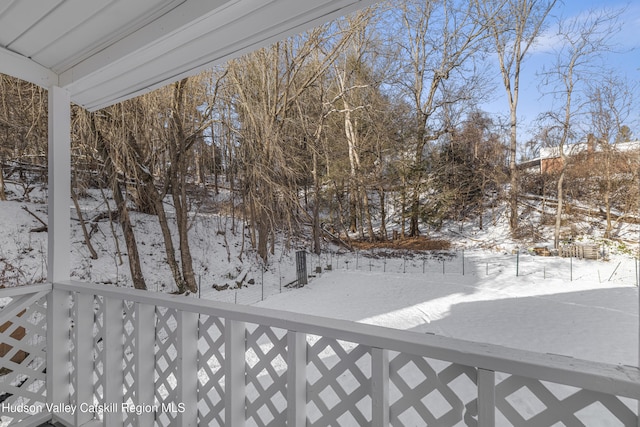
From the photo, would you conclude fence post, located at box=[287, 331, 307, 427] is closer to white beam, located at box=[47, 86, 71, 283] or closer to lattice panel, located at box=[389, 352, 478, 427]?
lattice panel, located at box=[389, 352, 478, 427]

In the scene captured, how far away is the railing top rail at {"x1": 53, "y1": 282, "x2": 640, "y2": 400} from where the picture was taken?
0.49 metres

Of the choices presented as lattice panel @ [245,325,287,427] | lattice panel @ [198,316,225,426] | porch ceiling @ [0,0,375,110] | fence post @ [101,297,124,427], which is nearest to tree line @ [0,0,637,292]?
porch ceiling @ [0,0,375,110]

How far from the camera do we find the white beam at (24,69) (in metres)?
1.37

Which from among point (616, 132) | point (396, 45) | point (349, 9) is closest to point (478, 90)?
point (396, 45)

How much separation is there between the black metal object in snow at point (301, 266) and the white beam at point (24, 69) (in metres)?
2.87

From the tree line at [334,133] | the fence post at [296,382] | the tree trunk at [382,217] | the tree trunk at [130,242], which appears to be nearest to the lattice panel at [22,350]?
the fence post at [296,382]

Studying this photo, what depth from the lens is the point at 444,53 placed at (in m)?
3.74

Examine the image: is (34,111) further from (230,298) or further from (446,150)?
(446,150)

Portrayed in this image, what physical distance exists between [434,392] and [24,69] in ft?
7.02

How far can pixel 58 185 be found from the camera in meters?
1.53

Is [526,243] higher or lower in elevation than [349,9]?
lower

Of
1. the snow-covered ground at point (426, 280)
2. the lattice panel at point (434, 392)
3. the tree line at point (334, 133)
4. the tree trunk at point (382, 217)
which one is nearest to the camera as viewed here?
the lattice panel at point (434, 392)

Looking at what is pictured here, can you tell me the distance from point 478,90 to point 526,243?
1.83 meters

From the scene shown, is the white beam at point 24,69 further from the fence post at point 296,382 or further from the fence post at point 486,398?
the fence post at point 486,398
